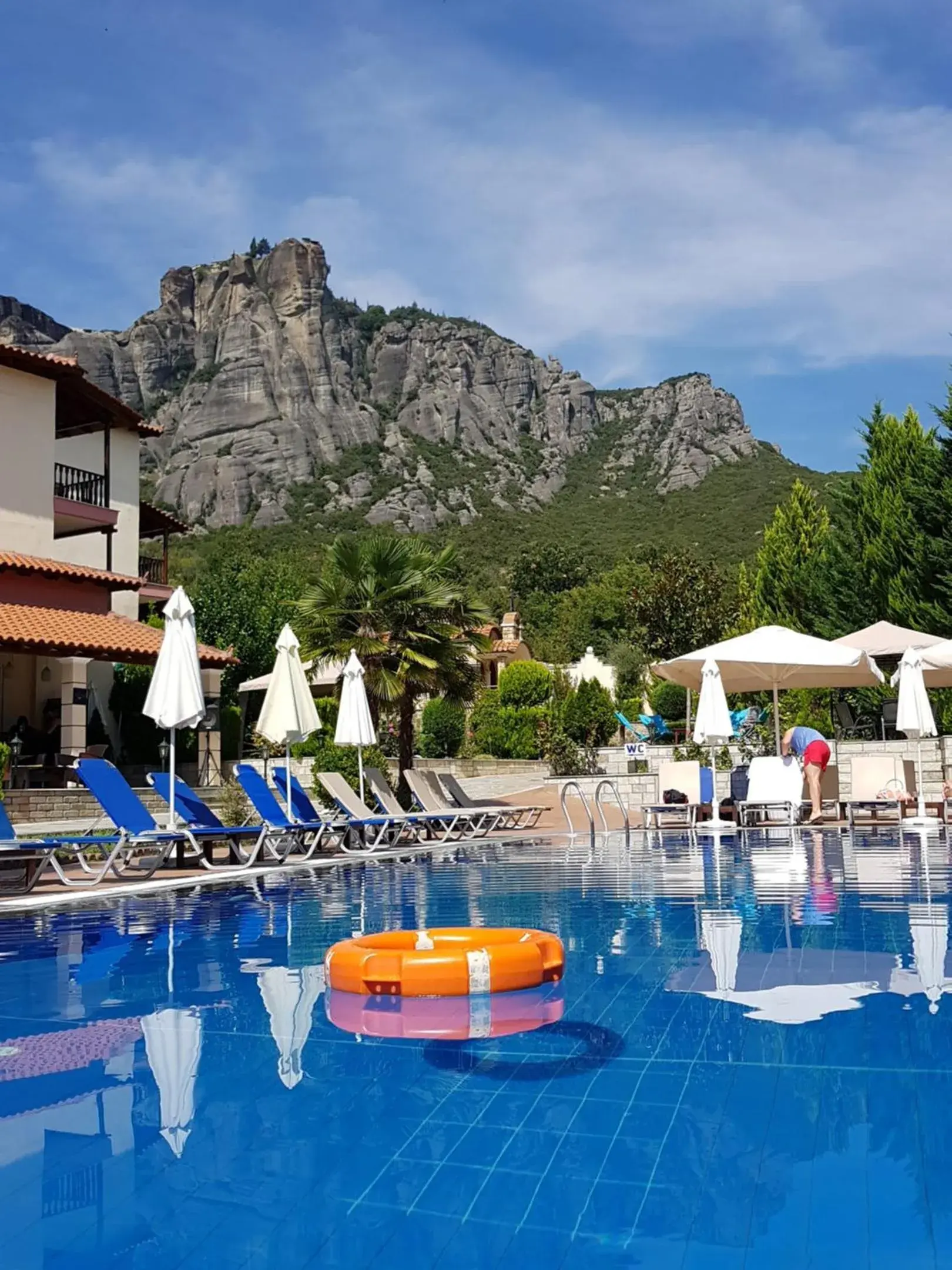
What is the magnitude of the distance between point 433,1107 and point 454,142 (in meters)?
19.3

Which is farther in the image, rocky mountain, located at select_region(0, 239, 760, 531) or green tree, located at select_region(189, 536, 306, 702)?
rocky mountain, located at select_region(0, 239, 760, 531)

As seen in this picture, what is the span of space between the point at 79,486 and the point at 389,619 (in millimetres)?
11433

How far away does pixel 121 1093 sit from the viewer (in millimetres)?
3740

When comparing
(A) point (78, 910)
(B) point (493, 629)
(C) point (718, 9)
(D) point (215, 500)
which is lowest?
(A) point (78, 910)

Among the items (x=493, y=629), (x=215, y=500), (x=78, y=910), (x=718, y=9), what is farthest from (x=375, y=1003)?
(x=215, y=500)

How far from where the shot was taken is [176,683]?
1241cm

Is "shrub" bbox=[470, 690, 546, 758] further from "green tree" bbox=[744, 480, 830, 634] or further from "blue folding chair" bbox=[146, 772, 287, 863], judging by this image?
"blue folding chair" bbox=[146, 772, 287, 863]

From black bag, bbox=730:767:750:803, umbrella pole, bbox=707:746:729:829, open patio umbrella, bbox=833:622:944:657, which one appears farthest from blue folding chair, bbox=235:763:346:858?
open patio umbrella, bbox=833:622:944:657

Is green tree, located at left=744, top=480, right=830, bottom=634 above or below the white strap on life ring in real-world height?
above

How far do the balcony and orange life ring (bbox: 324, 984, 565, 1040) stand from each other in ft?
76.7

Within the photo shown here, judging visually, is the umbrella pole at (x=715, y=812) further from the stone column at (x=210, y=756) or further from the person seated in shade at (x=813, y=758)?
the stone column at (x=210, y=756)

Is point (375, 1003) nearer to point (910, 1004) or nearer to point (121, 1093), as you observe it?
point (121, 1093)

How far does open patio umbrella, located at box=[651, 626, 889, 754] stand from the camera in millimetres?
15859

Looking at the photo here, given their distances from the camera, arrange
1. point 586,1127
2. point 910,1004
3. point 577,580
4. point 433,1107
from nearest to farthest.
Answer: point 586,1127
point 433,1107
point 910,1004
point 577,580
